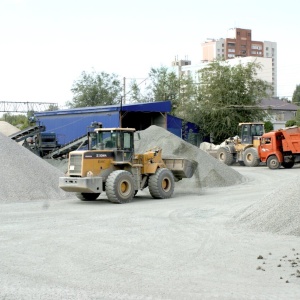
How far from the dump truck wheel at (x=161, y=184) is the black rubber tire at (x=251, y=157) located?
61.0ft

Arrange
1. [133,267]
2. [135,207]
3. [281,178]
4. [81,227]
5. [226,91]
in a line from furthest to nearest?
[226,91] < [281,178] < [135,207] < [81,227] < [133,267]

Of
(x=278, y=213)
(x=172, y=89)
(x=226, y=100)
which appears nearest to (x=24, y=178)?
(x=278, y=213)

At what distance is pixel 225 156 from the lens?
133 feet

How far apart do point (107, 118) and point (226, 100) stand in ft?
55.6

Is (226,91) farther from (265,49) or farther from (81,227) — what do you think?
(265,49)

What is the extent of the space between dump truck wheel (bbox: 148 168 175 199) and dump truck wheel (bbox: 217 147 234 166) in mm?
19661

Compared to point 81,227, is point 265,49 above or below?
above

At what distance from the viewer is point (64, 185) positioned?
62.8ft

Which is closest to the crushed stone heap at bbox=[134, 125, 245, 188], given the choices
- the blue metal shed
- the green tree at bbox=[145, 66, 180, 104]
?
the blue metal shed

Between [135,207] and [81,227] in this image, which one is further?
[135,207]

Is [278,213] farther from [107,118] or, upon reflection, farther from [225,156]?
[107,118]

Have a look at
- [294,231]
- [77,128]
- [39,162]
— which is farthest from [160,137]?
[294,231]

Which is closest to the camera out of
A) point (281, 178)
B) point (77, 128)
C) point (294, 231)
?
point (294, 231)

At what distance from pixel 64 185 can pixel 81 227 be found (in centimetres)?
506
